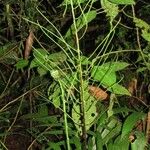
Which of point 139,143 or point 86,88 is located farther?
point 139,143

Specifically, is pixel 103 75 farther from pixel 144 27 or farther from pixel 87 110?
pixel 144 27

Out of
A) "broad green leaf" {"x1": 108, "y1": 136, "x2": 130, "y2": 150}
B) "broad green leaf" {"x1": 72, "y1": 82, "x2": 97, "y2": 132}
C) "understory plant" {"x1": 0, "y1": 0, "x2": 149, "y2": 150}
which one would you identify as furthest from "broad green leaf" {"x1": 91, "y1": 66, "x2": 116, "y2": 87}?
"broad green leaf" {"x1": 108, "y1": 136, "x2": 130, "y2": 150}

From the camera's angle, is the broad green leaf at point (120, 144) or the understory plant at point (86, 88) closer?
the understory plant at point (86, 88)

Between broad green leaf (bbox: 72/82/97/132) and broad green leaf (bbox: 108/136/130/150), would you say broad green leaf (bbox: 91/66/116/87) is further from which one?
broad green leaf (bbox: 108/136/130/150)

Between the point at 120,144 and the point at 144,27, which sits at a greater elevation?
the point at 144,27

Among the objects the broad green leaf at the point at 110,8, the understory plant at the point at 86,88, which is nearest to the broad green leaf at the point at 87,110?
the understory plant at the point at 86,88

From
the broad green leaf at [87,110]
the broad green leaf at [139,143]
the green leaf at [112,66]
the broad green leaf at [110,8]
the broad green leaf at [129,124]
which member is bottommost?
the broad green leaf at [139,143]

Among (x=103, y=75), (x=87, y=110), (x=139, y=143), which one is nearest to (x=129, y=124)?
(x=139, y=143)

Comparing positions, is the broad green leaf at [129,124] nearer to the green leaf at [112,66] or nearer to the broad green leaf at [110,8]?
the green leaf at [112,66]

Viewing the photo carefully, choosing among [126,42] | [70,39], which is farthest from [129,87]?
[70,39]

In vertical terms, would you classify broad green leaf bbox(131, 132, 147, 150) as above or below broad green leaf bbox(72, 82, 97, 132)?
below

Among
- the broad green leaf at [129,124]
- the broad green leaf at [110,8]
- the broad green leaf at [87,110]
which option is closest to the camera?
the broad green leaf at [110,8]

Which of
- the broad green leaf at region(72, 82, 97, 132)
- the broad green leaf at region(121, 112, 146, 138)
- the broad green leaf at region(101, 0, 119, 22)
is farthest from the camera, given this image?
the broad green leaf at region(121, 112, 146, 138)
